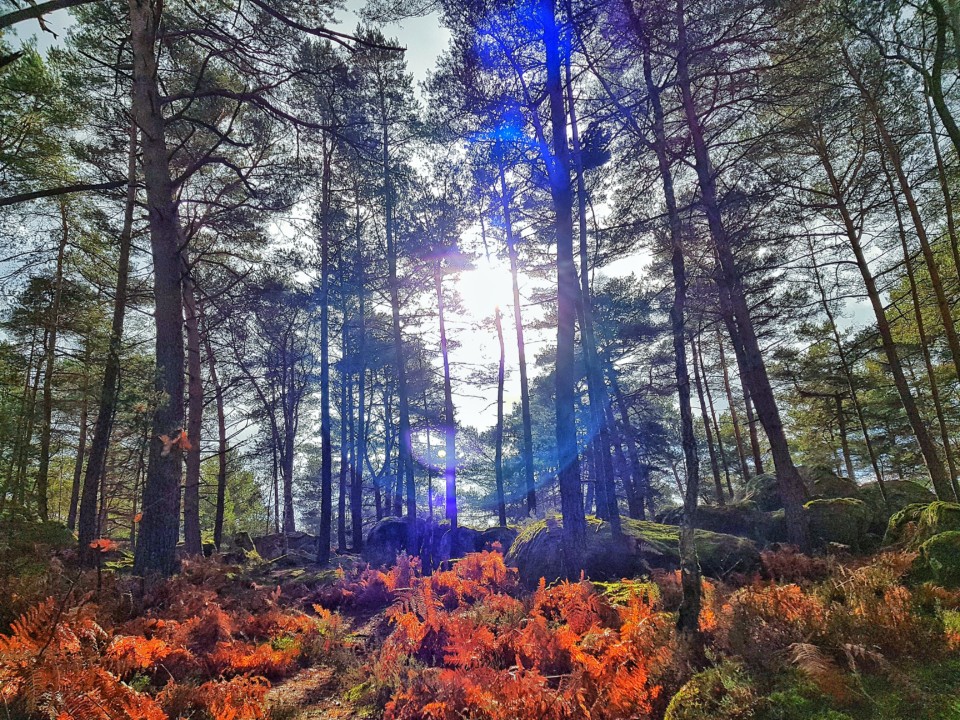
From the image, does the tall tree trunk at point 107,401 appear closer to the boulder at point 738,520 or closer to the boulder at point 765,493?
the boulder at point 738,520

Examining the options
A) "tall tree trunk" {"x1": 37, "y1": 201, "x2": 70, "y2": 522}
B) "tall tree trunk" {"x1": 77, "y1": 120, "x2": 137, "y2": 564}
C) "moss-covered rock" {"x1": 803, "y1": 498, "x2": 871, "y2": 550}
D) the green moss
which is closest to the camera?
the green moss

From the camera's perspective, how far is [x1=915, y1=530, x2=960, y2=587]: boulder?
4.35m

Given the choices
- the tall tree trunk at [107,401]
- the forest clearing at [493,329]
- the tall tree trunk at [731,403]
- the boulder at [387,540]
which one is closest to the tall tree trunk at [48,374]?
the forest clearing at [493,329]

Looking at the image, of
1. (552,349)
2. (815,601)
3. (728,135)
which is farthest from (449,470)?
(815,601)

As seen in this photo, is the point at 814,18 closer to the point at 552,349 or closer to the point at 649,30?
the point at 649,30

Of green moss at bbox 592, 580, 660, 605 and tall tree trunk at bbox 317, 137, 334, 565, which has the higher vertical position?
tall tree trunk at bbox 317, 137, 334, 565

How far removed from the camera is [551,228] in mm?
15727

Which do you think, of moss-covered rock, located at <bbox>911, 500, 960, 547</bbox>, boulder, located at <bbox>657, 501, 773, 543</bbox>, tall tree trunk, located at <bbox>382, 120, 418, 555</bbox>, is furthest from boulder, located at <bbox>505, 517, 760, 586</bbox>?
tall tree trunk, located at <bbox>382, 120, 418, 555</bbox>

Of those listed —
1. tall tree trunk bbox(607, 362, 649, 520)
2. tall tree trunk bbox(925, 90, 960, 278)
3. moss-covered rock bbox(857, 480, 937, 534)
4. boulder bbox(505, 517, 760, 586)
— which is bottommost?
boulder bbox(505, 517, 760, 586)

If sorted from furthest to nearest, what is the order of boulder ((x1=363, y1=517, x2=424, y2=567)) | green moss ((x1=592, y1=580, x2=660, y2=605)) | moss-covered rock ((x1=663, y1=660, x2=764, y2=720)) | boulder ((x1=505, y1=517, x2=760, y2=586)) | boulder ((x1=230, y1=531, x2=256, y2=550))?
boulder ((x1=230, y1=531, x2=256, y2=550)), boulder ((x1=363, y1=517, x2=424, y2=567)), boulder ((x1=505, y1=517, x2=760, y2=586)), green moss ((x1=592, y1=580, x2=660, y2=605)), moss-covered rock ((x1=663, y1=660, x2=764, y2=720))

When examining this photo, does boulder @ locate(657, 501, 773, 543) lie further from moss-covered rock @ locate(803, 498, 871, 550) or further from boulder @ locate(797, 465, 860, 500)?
moss-covered rock @ locate(803, 498, 871, 550)

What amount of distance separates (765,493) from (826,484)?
1.93m

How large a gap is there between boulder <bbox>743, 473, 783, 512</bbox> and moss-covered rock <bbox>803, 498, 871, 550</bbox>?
10.5 ft

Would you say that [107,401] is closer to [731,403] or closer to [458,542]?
[458,542]
